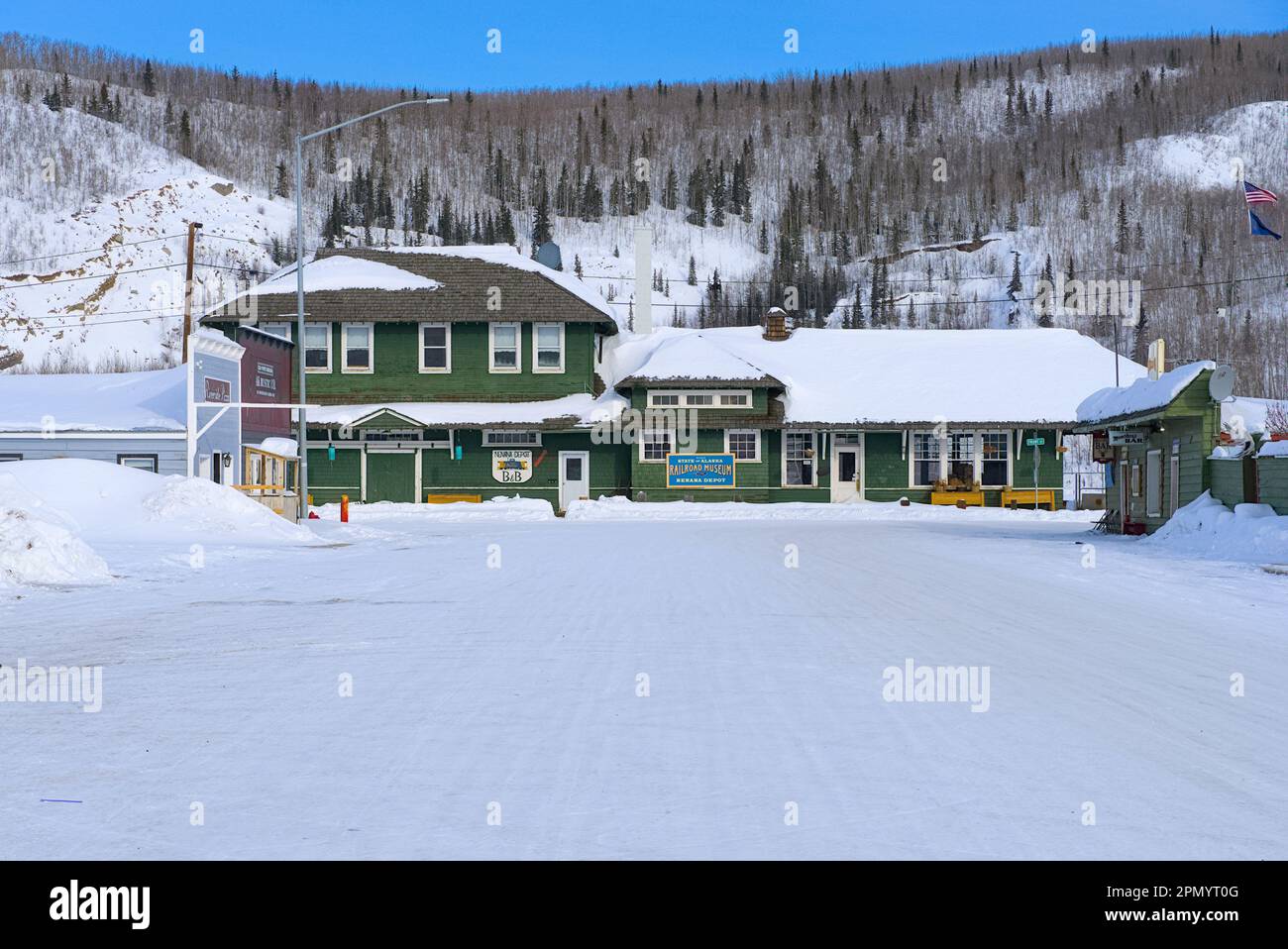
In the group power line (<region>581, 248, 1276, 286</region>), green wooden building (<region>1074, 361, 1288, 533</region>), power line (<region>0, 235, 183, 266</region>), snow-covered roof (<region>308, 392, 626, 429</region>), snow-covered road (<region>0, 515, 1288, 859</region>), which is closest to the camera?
snow-covered road (<region>0, 515, 1288, 859</region>)

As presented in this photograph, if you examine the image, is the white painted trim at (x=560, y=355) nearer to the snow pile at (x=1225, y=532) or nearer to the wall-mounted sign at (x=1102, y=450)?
the wall-mounted sign at (x=1102, y=450)

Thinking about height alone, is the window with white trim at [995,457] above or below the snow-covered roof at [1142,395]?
below

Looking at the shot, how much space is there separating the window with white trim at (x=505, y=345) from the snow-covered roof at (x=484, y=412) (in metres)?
1.50

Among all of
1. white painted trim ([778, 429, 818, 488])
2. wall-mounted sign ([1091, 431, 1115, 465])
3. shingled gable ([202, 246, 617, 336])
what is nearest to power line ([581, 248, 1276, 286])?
shingled gable ([202, 246, 617, 336])

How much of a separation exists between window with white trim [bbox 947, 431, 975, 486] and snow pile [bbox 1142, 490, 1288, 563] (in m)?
20.4

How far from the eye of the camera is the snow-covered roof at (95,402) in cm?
3541

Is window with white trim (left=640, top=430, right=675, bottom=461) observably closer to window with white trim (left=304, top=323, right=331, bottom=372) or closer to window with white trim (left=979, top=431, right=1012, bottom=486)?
window with white trim (left=979, top=431, right=1012, bottom=486)

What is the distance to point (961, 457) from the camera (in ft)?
160

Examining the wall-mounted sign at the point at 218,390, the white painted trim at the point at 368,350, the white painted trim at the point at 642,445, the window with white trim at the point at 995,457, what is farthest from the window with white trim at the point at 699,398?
the wall-mounted sign at the point at 218,390

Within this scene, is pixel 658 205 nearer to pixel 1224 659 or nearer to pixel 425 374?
pixel 425 374

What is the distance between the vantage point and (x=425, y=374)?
48531 millimetres

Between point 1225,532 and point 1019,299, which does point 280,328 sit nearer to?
point 1225,532

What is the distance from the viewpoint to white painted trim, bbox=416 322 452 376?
4853 centimetres

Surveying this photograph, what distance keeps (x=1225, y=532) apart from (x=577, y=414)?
86.1 feet
